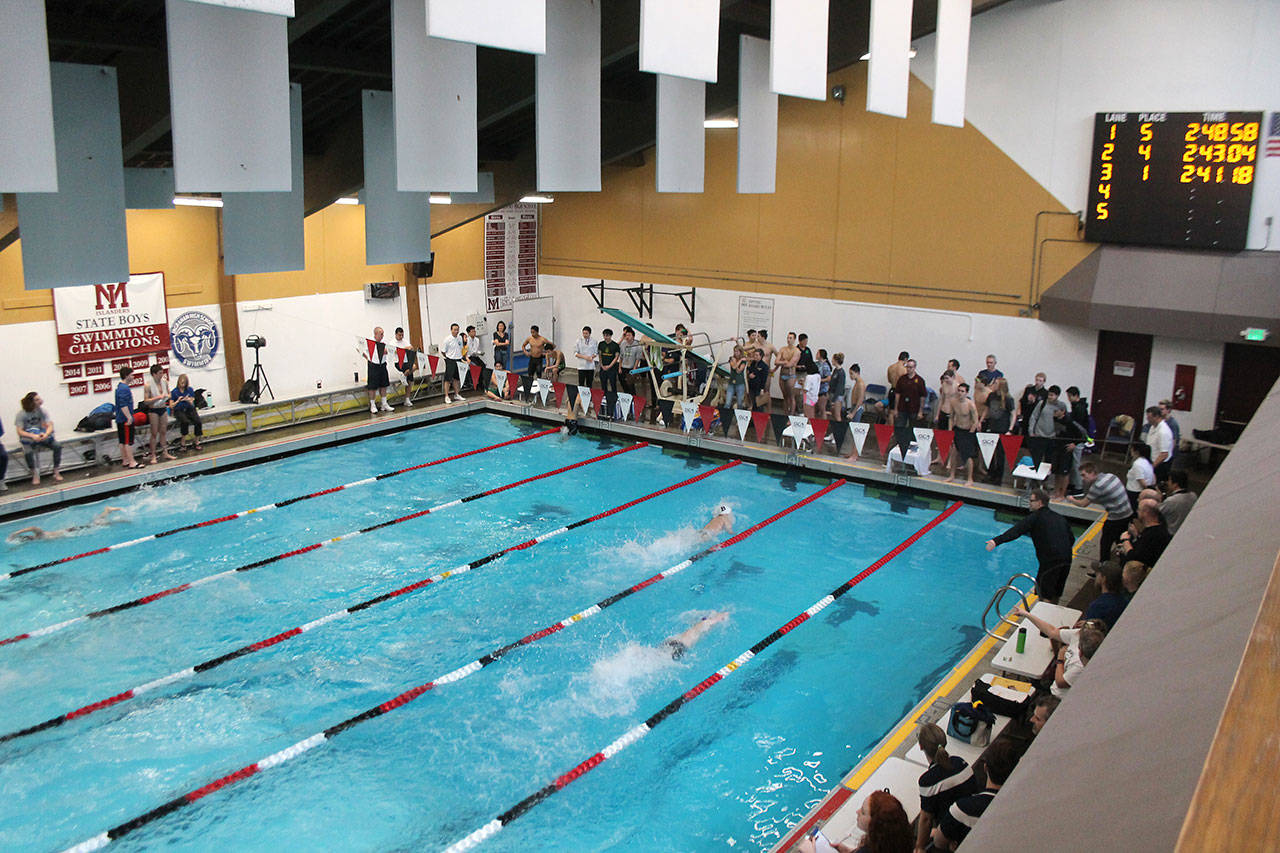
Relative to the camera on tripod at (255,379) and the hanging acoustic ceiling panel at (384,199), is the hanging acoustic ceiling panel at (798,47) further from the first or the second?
the camera on tripod at (255,379)

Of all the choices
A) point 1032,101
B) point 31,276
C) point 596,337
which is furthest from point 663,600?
point 596,337

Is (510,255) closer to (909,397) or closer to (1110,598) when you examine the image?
(909,397)

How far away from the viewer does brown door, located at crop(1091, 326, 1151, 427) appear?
12.6 metres

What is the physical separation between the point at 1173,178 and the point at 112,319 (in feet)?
46.8

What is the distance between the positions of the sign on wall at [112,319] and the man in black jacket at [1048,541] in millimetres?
11362

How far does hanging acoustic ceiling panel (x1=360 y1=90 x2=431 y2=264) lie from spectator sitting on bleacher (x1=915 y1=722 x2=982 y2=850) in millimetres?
7055

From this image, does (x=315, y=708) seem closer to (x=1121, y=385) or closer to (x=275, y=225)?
(x=275, y=225)

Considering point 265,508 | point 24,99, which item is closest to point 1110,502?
point 24,99

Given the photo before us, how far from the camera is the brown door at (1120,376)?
494 inches

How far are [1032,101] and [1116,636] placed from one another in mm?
12606

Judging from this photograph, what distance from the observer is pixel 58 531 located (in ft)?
34.8

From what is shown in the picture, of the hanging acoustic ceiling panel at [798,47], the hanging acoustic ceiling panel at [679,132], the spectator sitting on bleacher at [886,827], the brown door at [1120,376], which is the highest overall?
the hanging acoustic ceiling panel at [798,47]

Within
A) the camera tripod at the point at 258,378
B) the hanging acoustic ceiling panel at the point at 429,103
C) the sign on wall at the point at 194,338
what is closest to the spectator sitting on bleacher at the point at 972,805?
Result: the hanging acoustic ceiling panel at the point at 429,103

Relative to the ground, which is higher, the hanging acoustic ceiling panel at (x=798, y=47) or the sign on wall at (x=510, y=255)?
the hanging acoustic ceiling panel at (x=798, y=47)
